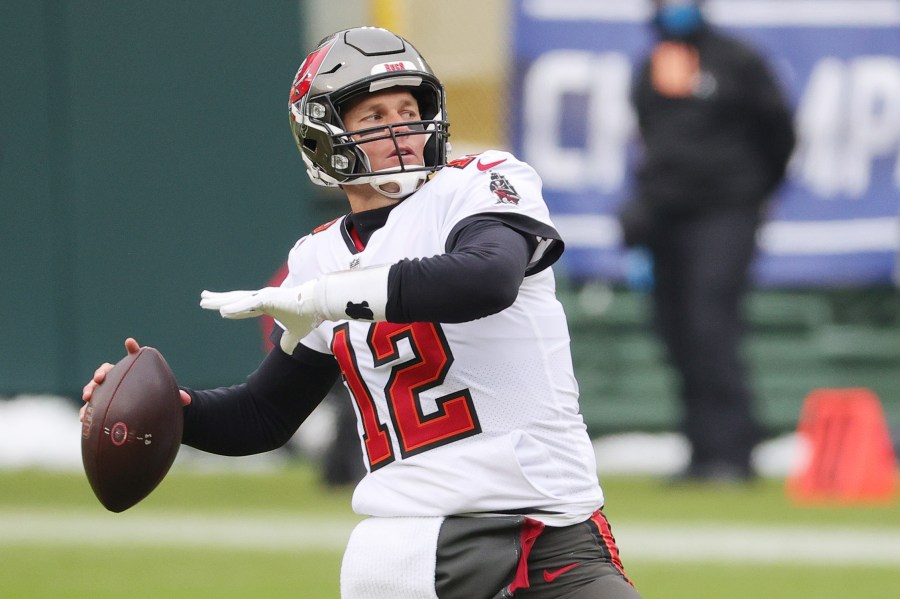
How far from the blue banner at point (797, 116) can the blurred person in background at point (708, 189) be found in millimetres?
1085

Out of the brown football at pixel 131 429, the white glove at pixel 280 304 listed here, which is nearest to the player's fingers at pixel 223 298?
the white glove at pixel 280 304

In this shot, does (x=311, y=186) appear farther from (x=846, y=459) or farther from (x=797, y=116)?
(x=846, y=459)

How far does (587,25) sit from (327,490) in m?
3.57

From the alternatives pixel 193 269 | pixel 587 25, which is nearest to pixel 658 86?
pixel 587 25

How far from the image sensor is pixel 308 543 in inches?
Answer: 302

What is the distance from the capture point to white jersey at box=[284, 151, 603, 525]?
3.27 meters

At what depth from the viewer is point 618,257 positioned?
10.8 m

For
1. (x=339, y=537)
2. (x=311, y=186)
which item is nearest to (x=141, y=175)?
(x=311, y=186)

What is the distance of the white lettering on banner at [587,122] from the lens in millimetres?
10797

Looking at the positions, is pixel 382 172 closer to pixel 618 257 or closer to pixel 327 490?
pixel 327 490

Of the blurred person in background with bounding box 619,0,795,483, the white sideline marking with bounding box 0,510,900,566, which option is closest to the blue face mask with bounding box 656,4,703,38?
the blurred person in background with bounding box 619,0,795,483

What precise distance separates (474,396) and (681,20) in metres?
6.69

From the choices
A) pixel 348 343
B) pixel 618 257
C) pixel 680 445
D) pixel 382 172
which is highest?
pixel 382 172

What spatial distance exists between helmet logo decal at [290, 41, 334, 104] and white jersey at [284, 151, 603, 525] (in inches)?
16.8
